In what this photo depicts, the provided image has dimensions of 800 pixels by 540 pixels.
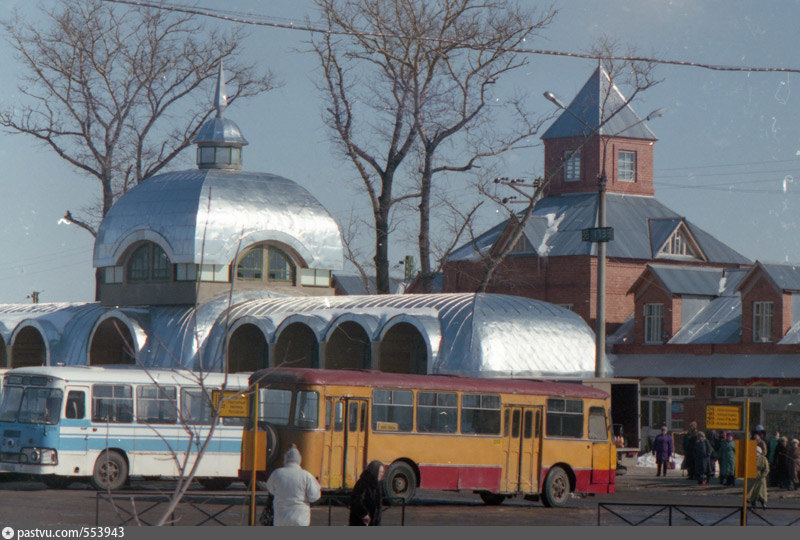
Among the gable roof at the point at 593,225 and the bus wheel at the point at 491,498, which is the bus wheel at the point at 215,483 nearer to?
the bus wheel at the point at 491,498

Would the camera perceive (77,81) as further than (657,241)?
No

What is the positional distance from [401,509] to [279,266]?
82.2 feet

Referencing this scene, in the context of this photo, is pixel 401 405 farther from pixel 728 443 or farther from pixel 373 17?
pixel 373 17

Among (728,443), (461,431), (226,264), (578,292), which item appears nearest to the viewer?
(461,431)

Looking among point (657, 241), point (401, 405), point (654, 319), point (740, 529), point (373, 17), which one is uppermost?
point (373, 17)

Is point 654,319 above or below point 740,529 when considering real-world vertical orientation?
above

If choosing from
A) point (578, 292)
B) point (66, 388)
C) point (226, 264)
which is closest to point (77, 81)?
point (226, 264)

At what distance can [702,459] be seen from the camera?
36062mm

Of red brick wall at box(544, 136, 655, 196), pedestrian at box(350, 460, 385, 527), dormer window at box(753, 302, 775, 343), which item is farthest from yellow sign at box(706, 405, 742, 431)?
red brick wall at box(544, 136, 655, 196)

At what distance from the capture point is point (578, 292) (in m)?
62.6

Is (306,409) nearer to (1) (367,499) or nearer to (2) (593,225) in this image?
(1) (367,499)

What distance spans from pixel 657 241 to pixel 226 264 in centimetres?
2663

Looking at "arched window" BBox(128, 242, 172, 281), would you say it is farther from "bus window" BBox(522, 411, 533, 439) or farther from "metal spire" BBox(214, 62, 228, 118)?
"bus window" BBox(522, 411, 533, 439)

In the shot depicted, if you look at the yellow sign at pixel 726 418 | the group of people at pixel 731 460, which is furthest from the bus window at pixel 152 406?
the group of people at pixel 731 460
